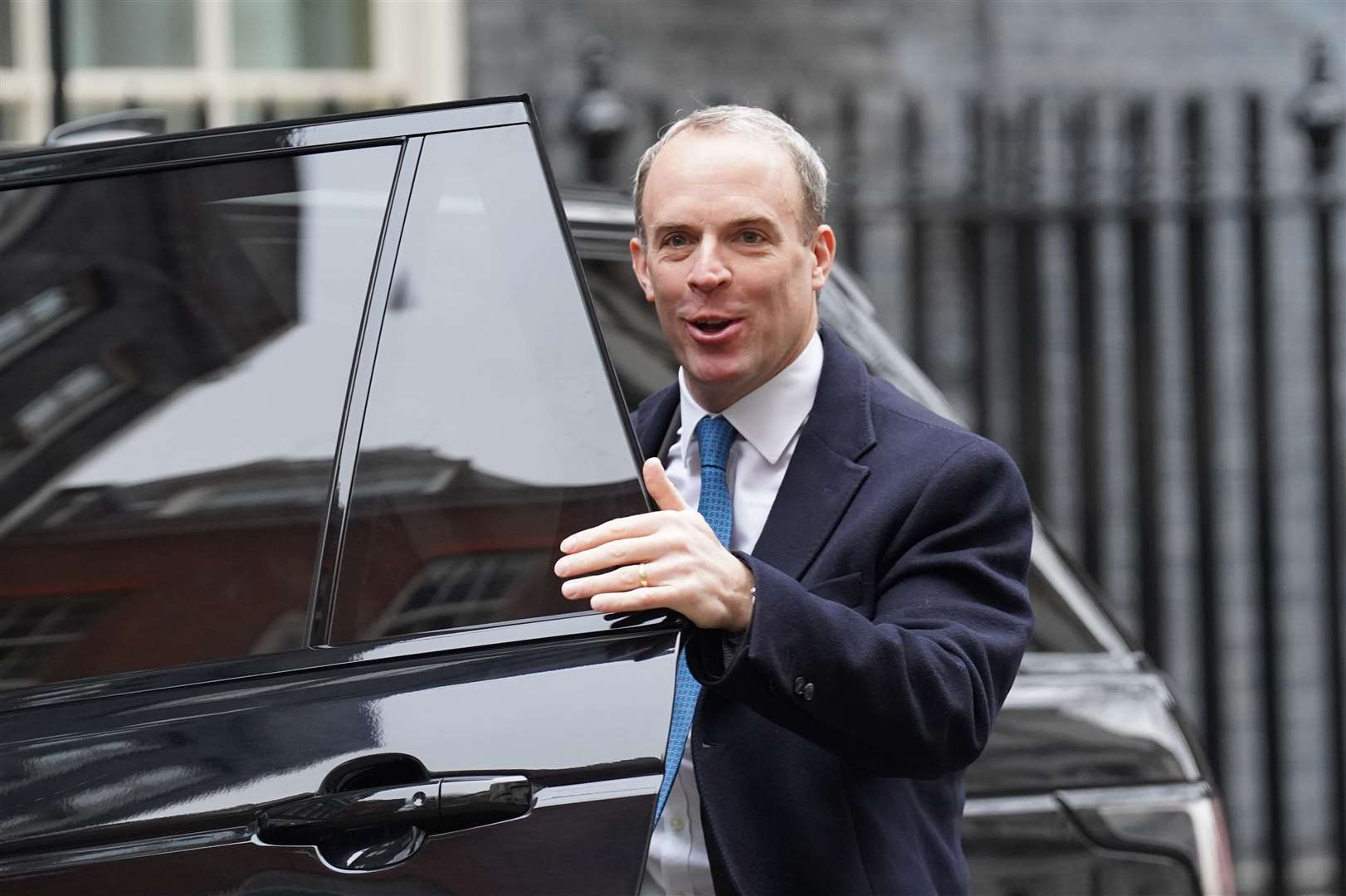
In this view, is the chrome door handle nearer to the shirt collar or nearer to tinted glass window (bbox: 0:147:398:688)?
tinted glass window (bbox: 0:147:398:688)

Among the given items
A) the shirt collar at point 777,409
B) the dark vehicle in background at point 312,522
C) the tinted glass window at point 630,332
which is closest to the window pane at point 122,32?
the tinted glass window at point 630,332

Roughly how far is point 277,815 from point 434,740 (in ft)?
0.51

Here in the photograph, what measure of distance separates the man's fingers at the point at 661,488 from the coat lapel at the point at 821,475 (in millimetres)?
188

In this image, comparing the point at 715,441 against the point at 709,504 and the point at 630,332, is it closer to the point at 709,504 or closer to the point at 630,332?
the point at 709,504

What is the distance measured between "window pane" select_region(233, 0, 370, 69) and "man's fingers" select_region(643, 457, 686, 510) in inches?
169

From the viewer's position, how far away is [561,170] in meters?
5.17

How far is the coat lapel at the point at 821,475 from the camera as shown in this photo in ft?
5.53

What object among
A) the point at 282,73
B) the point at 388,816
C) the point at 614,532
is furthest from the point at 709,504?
the point at 282,73

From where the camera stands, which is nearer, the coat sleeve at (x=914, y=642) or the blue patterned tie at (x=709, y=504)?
the coat sleeve at (x=914, y=642)

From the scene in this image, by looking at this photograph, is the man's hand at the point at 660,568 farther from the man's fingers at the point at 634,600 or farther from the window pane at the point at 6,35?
the window pane at the point at 6,35

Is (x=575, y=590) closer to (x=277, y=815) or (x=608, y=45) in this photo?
(x=277, y=815)

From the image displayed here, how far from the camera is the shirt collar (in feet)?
5.93

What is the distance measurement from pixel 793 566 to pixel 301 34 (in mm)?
4296

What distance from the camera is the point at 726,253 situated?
171 cm
